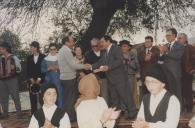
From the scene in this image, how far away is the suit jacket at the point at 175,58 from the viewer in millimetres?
9641

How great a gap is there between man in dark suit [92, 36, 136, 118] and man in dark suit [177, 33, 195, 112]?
1.24 m

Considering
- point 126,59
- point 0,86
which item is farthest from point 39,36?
point 126,59

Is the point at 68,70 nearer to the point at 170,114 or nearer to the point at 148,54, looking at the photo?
the point at 148,54

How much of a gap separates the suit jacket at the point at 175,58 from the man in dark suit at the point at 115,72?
88 centimetres

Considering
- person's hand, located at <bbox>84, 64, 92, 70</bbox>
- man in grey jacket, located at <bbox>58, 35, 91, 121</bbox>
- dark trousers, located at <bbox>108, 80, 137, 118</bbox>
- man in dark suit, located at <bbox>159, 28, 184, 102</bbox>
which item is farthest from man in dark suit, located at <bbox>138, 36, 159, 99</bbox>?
man in grey jacket, located at <bbox>58, 35, 91, 121</bbox>

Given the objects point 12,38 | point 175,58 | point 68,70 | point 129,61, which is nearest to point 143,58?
point 129,61

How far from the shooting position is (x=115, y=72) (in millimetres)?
9703

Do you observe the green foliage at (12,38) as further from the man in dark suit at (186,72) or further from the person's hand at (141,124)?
the person's hand at (141,124)

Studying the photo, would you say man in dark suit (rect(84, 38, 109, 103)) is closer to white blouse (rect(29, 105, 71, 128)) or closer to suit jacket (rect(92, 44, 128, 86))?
suit jacket (rect(92, 44, 128, 86))

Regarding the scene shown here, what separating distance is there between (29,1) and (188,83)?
6490 mm

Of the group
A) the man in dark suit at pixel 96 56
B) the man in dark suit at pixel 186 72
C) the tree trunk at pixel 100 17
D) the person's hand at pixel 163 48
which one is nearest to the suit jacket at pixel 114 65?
the man in dark suit at pixel 96 56

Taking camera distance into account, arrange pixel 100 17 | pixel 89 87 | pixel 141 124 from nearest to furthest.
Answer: pixel 141 124 < pixel 89 87 < pixel 100 17

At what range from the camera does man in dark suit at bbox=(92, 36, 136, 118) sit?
9.55 metres

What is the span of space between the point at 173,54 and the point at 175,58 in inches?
5.7
